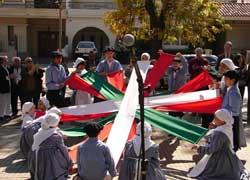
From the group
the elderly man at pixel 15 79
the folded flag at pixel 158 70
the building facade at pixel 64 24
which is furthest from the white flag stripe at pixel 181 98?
the building facade at pixel 64 24

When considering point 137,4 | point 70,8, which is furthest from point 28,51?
point 137,4

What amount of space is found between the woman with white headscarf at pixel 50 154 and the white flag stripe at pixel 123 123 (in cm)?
73

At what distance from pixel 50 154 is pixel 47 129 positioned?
1.16 ft

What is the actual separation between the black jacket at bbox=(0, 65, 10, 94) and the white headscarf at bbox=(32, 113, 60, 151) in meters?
6.56

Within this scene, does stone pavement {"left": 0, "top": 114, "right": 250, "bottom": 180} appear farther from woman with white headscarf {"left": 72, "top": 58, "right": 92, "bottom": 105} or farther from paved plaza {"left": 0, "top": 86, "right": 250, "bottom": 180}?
woman with white headscarf {"left": 72, "top": 58, "right": 92, "bottom": 105}

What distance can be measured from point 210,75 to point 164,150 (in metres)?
1.98

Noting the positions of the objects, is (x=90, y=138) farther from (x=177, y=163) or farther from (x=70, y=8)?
(x=70, y=8)

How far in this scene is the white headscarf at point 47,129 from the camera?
284 inches

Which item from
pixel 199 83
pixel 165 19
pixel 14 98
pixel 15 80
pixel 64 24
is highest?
pixel 165 19

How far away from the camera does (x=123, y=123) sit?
8.67 metres

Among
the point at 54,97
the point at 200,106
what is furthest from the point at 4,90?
the point at 200,106

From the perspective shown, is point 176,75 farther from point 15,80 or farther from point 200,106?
point 15,80

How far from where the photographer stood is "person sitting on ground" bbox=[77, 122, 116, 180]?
6.78 meters

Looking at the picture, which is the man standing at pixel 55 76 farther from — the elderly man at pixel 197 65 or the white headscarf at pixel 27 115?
the elderly man at pixel 197 65
